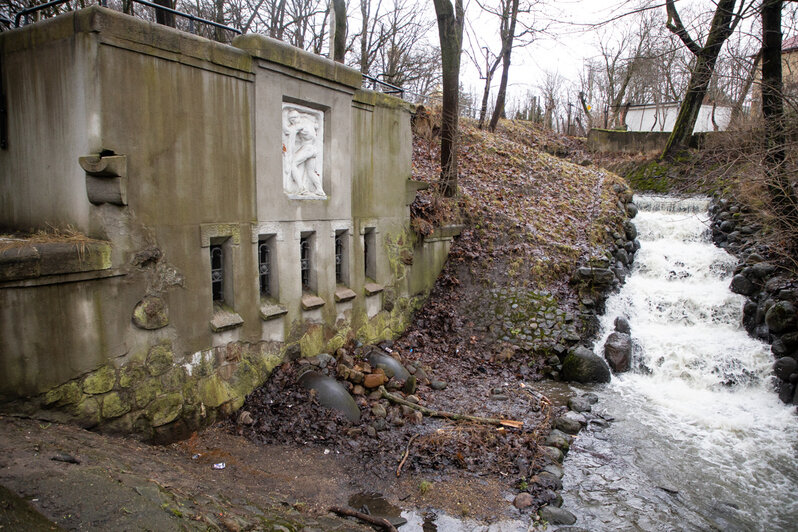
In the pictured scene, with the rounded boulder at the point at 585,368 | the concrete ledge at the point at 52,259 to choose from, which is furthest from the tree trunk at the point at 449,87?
the concrete ledge at the point at 52,259

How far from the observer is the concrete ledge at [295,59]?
652cm

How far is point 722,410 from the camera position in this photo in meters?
8.40

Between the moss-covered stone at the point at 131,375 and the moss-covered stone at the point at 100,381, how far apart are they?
9cm

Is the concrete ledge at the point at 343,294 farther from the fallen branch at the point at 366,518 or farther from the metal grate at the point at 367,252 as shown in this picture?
the fallen branch at the point at 366,518

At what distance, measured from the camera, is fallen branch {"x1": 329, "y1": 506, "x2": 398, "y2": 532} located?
490cm

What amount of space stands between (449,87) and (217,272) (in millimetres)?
7978

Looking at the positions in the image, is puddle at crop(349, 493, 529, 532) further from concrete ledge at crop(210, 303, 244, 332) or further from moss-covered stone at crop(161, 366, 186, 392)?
concrete ledge at crop(210, 303, 244, 332)

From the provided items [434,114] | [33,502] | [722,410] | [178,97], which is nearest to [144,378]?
[33,502]

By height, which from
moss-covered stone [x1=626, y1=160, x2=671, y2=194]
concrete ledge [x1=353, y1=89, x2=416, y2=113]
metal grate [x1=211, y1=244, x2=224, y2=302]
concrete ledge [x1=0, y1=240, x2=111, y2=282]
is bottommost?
metal grate [x1=211, y1=244, x2=224, y2=302]

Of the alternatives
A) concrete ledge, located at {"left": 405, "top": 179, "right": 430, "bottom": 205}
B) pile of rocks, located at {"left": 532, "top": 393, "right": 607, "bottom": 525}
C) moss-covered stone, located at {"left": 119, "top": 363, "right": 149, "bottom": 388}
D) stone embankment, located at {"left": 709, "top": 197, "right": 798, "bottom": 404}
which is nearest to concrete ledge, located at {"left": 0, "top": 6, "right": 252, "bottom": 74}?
moss-covered stone, located at {"left": 119, "top": 363, "right": 149, "bottom": 388}

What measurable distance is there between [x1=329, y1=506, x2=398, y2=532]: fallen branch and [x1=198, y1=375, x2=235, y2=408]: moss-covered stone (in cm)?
218

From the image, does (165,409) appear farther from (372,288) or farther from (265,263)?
(372,288)

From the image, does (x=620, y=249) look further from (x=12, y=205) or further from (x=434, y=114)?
(x=12, y=205)

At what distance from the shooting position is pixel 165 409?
19.1 ft
